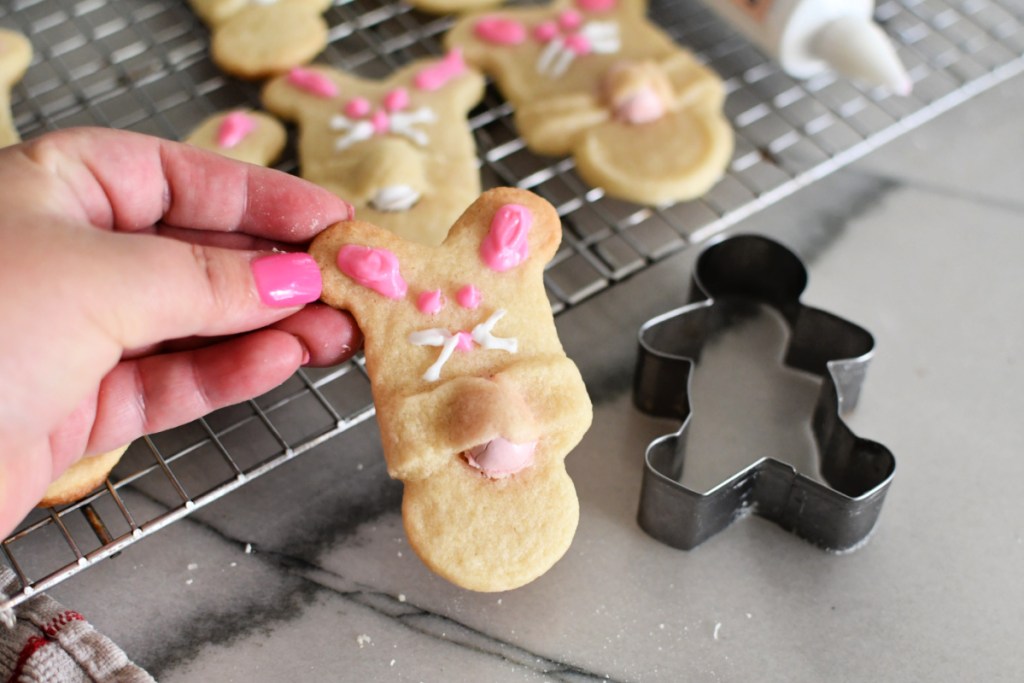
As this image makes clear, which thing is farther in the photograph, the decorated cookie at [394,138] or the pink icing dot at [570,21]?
the pink icing dot at [570,21]

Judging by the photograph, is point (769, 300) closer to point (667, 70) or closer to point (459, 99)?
point (667, 70)

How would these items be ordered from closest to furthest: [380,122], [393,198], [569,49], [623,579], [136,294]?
[136,294]
[623,579]
[393,198]
[380,122]
[569,49]

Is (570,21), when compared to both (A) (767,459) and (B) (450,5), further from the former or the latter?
(A) (767,459)

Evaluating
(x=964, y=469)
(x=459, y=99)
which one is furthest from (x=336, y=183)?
(x=964, y=469)

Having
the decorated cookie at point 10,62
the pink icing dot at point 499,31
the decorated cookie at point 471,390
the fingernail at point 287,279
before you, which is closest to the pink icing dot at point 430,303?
the decorated cookie at point 471,390

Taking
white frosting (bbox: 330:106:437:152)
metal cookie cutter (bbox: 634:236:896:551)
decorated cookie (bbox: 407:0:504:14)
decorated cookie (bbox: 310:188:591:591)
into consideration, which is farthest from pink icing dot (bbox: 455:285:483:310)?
decorated cookie (bbox: 407:0:504:14)

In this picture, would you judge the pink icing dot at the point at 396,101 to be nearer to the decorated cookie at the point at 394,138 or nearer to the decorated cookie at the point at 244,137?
the decorated cookie at the point at 394,138

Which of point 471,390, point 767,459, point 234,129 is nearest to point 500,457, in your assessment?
point 471,390
